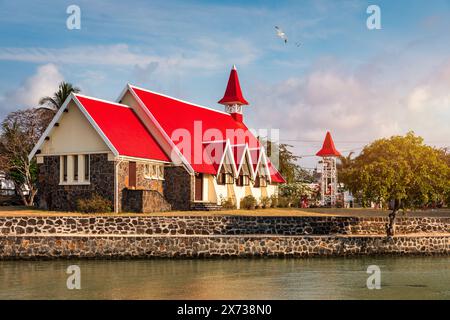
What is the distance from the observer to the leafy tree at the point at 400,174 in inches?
1421

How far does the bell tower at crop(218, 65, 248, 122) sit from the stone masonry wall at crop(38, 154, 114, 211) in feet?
75.2

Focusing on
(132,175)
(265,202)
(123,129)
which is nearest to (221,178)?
(265,202)

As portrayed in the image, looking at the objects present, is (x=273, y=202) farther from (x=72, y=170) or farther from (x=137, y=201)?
(x=72, y=170)

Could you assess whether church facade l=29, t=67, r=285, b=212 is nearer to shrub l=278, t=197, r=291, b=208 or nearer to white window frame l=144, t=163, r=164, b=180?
white window frame l=144, t=163, r=164, b=180

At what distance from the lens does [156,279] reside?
2644cm

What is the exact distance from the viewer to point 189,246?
112 ft

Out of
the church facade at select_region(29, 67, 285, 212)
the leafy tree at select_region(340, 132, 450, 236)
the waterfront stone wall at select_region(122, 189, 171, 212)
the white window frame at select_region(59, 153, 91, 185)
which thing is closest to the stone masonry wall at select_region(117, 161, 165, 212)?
the church facade at select_region(29, 67, 285, 212)

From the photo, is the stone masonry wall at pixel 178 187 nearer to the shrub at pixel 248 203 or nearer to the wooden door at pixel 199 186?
the wooden door at pixel 199 186

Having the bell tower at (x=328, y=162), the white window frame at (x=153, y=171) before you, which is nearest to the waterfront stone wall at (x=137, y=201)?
the white window frame at (x=153, y=171)

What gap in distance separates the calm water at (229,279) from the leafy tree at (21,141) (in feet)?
98.1

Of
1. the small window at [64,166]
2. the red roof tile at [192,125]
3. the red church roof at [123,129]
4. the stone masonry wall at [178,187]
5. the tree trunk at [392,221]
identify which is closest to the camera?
the tree trunk at [392,221]
